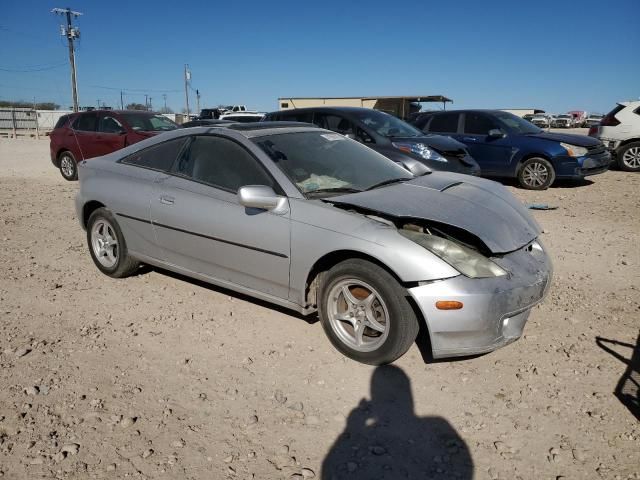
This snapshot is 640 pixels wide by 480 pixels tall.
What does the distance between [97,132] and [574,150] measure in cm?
1010

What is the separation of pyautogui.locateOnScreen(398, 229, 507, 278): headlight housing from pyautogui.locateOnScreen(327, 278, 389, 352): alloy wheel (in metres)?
0.42

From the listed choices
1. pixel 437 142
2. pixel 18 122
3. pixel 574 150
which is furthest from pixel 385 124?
pixel 18 122

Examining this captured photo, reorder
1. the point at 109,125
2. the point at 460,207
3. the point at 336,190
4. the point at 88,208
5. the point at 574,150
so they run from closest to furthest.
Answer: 1. the point at 460,207
2. the point at 336,190
3. the point at 88,208
4. the point at 574,150
5. the point at 109,125

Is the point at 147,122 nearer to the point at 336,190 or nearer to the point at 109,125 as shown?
the point at 109,125

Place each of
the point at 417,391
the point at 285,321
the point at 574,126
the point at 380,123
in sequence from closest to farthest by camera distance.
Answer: the point at 417,391
the point at 285,321
the point at 380,123
the point at 574,126

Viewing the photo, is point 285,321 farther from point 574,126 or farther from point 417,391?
point 574,126

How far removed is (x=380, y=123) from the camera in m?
8.61

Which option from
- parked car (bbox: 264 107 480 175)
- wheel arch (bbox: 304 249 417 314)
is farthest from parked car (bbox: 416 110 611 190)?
wheel arch (bbox: 304 249 417 314)

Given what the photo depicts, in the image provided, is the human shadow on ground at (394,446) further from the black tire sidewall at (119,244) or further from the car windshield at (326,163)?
the black tire sidewall at (119,244)

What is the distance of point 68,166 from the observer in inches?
470

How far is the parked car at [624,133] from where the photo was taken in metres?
11.7

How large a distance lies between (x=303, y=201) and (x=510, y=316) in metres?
1.49

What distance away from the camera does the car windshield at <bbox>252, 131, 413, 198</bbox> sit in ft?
12.0

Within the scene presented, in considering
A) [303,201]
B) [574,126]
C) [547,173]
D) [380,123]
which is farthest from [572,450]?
[574,126]
